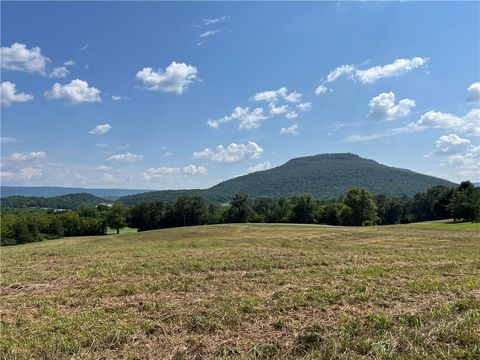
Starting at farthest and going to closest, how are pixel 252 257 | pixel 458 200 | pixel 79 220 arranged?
1. pixel 79 220
2. pixel 458 200
3. pixel 252 257

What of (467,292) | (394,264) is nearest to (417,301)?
(467,292)

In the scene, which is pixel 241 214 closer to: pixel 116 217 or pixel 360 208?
pixel 116 217

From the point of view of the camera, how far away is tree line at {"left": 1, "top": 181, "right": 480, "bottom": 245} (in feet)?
261

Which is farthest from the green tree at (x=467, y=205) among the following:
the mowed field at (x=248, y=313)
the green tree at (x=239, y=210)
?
the mowed field at (x=248, y=313)

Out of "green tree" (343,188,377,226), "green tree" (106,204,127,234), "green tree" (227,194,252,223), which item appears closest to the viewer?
"green tree" (343,188,377,226)

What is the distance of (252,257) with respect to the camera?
15.0 metres

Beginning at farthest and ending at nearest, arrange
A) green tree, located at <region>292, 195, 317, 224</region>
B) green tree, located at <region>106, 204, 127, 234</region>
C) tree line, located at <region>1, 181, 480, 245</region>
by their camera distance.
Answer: green tree, located at <region>292, 195, 317, 224</region>
green tree, located at <region>106, 204, 127, 234</region>
tree line, located at <region>1, 181, 480, 245</region>

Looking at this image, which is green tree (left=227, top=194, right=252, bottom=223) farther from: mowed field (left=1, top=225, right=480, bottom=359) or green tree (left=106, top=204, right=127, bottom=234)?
mowed field (left=1, top=225, right=480, bottom=359)

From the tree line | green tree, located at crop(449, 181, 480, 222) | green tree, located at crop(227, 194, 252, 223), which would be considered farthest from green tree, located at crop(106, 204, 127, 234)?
green tree, located at crop(449, 181, 480, 222)

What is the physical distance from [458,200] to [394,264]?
218 feet

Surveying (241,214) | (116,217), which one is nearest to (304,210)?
(241,214)

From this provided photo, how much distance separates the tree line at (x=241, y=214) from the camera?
79.7 m

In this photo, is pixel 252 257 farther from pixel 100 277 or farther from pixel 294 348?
pixel 294 348

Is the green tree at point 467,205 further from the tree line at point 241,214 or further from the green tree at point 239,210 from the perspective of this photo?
the green tree at point 239,210
